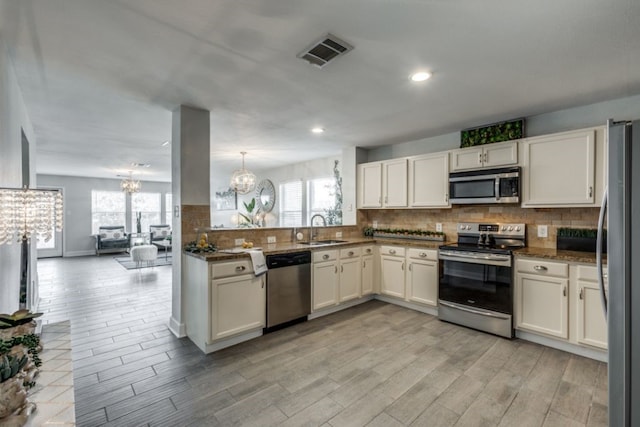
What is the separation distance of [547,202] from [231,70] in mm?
3450

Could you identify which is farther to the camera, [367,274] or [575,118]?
[367,274]

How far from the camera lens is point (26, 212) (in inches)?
61.8

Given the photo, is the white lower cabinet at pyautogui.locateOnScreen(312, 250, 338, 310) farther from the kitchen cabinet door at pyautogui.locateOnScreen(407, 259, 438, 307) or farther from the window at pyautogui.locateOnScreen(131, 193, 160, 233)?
the window at pyautogui.locateOnScreen(131, 193, 160, 233)

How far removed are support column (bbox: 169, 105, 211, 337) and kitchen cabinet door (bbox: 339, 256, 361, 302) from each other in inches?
75.1

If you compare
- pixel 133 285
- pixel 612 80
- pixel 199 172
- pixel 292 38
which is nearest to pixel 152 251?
pixel 133 285

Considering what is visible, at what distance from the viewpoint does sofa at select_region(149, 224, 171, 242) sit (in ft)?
30.9

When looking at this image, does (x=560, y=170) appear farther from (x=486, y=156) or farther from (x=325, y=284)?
(x=325, y=284)

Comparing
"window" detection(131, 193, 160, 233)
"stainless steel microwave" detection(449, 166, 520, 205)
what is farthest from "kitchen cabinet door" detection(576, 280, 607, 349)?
"window" detection(131, 193, 160, 233)

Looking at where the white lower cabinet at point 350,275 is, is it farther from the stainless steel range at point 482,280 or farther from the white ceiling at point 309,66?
the white ceiling at point 309,66

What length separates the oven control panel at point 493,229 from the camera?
11.8 feet

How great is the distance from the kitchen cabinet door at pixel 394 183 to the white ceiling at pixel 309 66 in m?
0.68

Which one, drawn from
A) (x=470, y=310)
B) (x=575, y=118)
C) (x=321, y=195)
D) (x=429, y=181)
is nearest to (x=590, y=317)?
(x=470, y=310)

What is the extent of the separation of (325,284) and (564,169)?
295 cm

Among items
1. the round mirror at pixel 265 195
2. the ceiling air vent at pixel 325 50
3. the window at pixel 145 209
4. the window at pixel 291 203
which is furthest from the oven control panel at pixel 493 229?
the window at pixel 145 209
